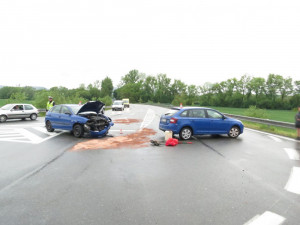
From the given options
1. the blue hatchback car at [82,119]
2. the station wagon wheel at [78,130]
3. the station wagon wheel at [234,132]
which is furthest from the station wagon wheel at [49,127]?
the station wagon wheel at [234,132]

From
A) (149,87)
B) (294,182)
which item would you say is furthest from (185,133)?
(149,87)

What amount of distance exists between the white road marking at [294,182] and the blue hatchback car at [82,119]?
8.09m

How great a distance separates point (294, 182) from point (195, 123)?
5715 millimetres

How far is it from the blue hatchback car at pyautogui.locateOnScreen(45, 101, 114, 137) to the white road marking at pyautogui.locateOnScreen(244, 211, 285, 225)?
28.1 ft

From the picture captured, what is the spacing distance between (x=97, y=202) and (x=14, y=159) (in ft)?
14.5

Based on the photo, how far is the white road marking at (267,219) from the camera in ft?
11.2

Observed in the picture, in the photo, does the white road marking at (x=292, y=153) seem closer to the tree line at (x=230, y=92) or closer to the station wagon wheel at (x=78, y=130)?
the station wagon wheel at (x=78, y=130)

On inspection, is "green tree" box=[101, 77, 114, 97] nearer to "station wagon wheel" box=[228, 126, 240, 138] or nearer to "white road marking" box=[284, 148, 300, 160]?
"station wagon wheel" box=[228, 126, 240, 138]

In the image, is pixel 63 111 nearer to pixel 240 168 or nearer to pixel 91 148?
pixel 91 148

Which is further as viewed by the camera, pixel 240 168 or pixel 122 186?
pixel 240 168

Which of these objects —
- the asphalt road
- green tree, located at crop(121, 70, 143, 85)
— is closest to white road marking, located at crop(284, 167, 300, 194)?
the asphalt road

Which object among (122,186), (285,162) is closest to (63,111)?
(122,186)

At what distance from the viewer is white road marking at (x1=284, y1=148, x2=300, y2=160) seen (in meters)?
7.64

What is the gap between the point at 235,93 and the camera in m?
96.4
